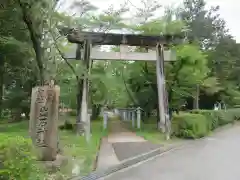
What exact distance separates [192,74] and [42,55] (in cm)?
1397

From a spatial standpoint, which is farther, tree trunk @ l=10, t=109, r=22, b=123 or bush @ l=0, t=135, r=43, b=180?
tree trunk @ l=10, t=109, r=22, b=123

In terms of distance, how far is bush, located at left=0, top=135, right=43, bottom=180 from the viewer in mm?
5383

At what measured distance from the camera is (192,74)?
72.9 ft

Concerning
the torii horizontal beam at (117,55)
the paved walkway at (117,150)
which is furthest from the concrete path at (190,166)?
the torii horizontal beam at (117,55)

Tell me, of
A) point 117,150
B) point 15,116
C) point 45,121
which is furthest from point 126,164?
point 15,116

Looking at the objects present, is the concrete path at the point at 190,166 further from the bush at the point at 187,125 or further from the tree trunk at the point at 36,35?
the tree trunk at the point at 36,35

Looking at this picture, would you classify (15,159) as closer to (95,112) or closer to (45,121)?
(45,121)

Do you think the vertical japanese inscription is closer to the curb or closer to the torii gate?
the curb

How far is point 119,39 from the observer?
19.4 m

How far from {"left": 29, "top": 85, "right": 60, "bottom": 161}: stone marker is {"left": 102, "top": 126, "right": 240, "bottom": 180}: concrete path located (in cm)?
152

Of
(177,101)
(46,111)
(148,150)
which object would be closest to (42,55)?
(46,111)

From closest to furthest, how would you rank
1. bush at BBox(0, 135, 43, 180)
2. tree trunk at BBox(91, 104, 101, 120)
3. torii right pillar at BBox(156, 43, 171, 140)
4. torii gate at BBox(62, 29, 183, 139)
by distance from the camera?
1. bush at BBox(0, 135, 43, 180)
2. torii gate at BBox(62, 29, 183, 139)
3. torii right pillar at BBox(156, 43, 171, 140)
4. tree trunk at BBox(91, 104, 101, 120)

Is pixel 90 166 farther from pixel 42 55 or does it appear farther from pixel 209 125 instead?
pixel 209 125

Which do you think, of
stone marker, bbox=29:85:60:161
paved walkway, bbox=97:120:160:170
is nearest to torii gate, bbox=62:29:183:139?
paved walkway, bbox=97:120:160:170
